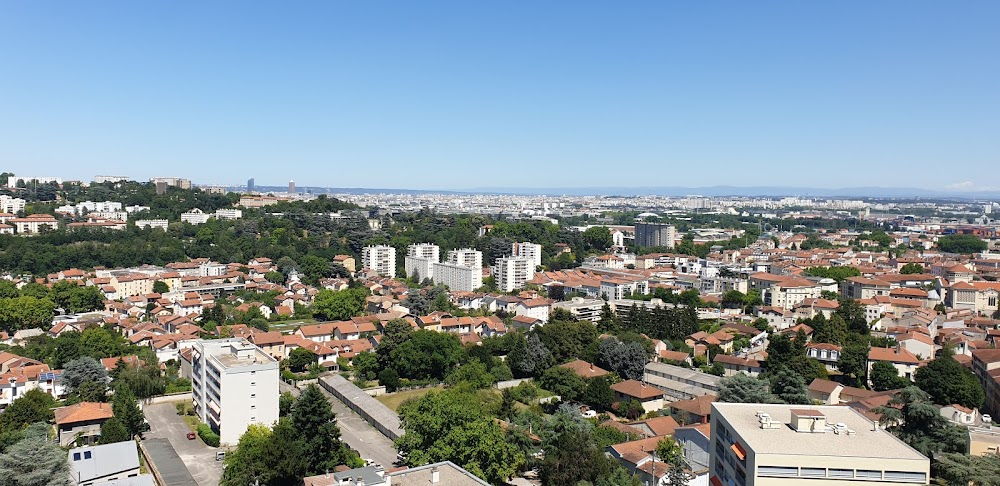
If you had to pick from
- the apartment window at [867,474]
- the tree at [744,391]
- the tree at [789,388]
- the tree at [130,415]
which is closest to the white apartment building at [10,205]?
the tree at [130,415]

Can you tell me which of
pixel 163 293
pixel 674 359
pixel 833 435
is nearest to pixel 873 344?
pixel 674 359

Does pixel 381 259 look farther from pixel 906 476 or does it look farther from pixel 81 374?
pixel 906 476

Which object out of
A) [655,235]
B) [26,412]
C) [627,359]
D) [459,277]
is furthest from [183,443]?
[655,235]

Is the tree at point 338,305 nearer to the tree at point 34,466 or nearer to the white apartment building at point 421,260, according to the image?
the white apartment building at point 421,260

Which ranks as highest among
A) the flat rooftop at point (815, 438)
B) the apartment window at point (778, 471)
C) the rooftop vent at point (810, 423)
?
the rooftop vent at point (810, 423)

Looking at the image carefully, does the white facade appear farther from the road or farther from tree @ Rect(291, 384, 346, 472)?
tree @ Rect(291, 384, 346, 472)

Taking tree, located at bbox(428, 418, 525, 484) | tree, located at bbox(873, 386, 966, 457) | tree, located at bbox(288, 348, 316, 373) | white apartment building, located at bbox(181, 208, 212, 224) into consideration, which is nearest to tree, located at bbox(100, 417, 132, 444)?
tree, located at bbox(288, 348, 316, 373)
